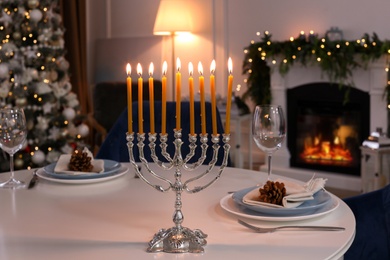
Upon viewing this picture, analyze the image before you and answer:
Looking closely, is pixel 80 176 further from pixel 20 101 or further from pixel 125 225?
pixel 20 101

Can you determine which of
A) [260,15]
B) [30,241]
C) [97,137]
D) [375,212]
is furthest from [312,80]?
[30,241]

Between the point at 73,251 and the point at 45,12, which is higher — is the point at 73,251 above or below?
below

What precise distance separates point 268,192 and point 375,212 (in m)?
0.65

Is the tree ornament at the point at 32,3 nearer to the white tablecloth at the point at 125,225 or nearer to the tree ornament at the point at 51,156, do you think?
the tree ornament at the point at 51,156

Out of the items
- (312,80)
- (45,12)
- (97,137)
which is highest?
(45,12)

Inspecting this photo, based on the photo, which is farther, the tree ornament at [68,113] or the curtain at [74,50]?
the curtain at [74,50]

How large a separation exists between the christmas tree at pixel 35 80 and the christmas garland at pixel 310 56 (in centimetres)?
166

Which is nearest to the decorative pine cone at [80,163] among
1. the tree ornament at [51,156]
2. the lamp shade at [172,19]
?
the tree ornament at [51,156]

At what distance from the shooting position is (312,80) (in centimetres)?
525

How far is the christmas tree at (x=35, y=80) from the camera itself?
4254 mm

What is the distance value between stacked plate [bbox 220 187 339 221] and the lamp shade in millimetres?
4056

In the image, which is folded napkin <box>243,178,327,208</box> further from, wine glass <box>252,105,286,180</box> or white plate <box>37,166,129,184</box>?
white plate <box>37,166,129,184</box>

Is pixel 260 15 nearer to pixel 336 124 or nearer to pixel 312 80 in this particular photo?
pixel 312 80

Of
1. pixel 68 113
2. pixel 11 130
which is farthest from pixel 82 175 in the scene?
pixel 68 113
